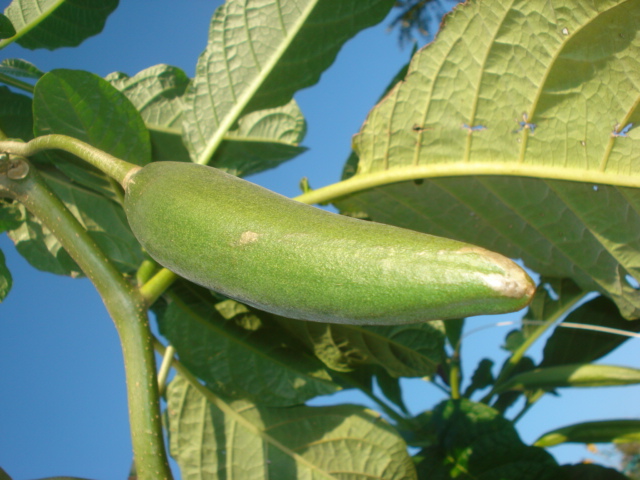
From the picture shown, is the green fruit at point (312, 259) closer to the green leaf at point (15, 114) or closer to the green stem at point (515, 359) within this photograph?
the green leaf at point (15, 114)

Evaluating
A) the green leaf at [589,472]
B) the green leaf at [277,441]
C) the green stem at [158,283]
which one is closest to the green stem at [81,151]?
the green stem at [158,283]

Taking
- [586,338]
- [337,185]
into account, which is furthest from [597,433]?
[337,185]

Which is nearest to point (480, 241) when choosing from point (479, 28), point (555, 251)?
point (555, 251)

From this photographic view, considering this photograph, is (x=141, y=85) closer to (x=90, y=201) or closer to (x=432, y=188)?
(x=90, y=201)

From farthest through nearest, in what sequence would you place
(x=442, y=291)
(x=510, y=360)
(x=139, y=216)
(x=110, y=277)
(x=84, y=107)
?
(x=510, y=360) < (x=84, y=107) < (x=110, y=277) < (x=139, y=216) < (x=442, y=291)

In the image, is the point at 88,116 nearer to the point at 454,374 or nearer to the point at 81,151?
the point at 81,151

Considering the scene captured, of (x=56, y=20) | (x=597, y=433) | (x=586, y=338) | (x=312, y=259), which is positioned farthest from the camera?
(x=586, y=338)

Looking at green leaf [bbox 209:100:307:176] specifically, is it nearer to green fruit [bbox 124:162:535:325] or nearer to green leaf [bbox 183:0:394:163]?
green leaf [bbox 183:0:394:163]
